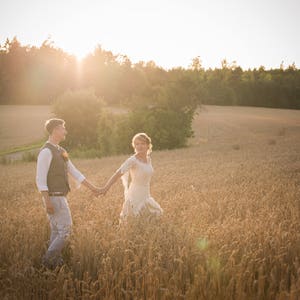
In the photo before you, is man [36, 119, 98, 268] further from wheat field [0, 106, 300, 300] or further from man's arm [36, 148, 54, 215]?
wheat field [0, 106, 300, 300]

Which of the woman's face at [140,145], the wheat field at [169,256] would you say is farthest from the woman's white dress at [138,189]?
the wheat field at [169,256]

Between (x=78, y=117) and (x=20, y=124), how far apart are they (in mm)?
19944

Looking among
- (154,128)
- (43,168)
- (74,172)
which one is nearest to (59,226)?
(43,168)

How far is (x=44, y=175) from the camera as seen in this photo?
4812 millimetres

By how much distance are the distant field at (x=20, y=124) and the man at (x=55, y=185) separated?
3988 cm

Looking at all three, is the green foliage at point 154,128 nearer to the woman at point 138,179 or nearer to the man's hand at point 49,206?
the woman at point 138,179

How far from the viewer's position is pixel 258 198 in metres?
7.50

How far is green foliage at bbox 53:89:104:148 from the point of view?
4175 centimetres

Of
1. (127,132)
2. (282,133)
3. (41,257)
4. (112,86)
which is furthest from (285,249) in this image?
(112,86)

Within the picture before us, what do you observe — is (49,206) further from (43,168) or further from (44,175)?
(43,168)

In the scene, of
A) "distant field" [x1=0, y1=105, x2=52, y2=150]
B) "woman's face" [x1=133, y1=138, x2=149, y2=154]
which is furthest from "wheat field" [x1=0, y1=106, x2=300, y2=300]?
"distant field" [x1=0, y1=105, x2=52, y2=150]

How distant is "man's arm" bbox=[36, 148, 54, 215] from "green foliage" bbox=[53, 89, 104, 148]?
122 feet

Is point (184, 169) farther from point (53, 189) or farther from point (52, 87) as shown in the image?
point (52, 87)

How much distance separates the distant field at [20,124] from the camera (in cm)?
4638
